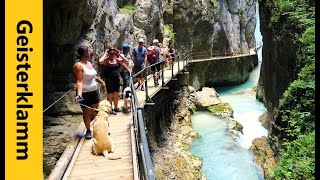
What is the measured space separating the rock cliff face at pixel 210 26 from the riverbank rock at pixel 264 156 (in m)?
17.7

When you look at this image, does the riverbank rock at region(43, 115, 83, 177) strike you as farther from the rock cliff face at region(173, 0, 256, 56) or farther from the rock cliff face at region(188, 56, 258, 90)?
the rock cliff face at region(173, 0, 256, 56)

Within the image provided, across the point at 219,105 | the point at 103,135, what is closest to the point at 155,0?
the point at 219,105

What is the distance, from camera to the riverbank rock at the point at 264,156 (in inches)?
479

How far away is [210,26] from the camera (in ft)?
111

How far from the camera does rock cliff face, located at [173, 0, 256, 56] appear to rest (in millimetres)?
31594

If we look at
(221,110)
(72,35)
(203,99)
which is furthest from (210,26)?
(72,35)

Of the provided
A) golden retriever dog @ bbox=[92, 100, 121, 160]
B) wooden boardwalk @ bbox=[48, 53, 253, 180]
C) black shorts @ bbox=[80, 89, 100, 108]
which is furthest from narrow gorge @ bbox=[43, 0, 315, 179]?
black shorts @ bbox=[80, 89, 100, 108]

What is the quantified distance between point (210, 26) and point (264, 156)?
870 inches

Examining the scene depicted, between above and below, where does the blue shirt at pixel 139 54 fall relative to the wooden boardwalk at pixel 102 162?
above

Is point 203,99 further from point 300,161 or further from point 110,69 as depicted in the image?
point 300,161

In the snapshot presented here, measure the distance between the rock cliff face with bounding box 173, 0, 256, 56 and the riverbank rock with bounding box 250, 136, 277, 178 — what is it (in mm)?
17745

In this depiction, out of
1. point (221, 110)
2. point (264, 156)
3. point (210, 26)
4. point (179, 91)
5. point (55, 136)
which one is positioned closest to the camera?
point (55, 136)

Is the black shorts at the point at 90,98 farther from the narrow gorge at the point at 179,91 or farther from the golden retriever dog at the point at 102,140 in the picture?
the narrow gorge at the point at 179,91

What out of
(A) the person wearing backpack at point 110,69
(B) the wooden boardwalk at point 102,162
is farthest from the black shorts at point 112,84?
(B) the wooden boardwalk at point 102,162
